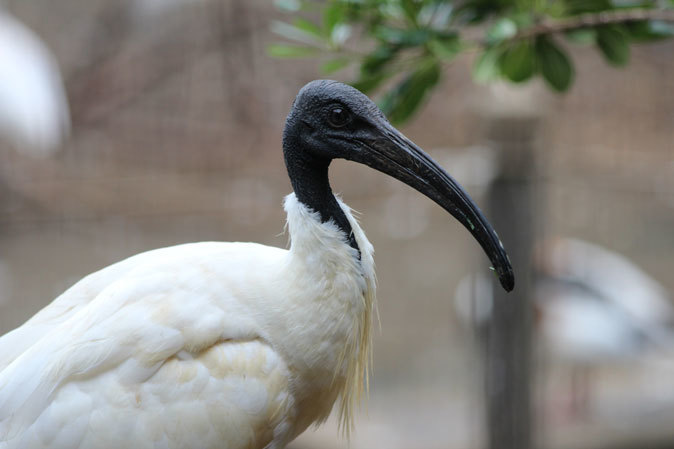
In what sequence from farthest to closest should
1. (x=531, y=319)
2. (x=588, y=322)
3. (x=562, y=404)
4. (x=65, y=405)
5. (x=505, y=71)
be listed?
(x=588, y=322), (x=562, y=404), (x=531, y=319), (x=505, y=71), (x=65, y=405)

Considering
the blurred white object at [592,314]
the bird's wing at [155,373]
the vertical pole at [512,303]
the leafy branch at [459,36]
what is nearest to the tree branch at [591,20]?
the leafy branch at [459,36]

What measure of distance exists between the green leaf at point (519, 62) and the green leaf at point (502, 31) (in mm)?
112

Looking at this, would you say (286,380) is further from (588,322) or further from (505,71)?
(588,322)

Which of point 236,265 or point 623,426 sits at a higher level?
point 236,265

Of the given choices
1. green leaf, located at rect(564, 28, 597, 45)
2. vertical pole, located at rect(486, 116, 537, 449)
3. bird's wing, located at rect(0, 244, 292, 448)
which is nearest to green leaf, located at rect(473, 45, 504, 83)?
green leaf, located at rect(564, 28, 597, 45)

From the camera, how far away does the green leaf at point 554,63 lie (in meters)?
2.80

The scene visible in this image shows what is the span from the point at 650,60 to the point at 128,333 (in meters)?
10.8

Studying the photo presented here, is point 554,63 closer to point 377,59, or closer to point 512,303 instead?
point 377,59

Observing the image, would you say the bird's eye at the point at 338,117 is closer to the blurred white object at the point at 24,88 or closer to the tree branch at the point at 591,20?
the tree branch at the point at 591,20

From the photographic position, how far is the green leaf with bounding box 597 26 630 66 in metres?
2.74

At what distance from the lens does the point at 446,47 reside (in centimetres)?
267

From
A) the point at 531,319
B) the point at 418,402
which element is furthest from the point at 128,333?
the point at 418,402

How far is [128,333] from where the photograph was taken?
232 centimetres

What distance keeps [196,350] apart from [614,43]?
1.54 m
